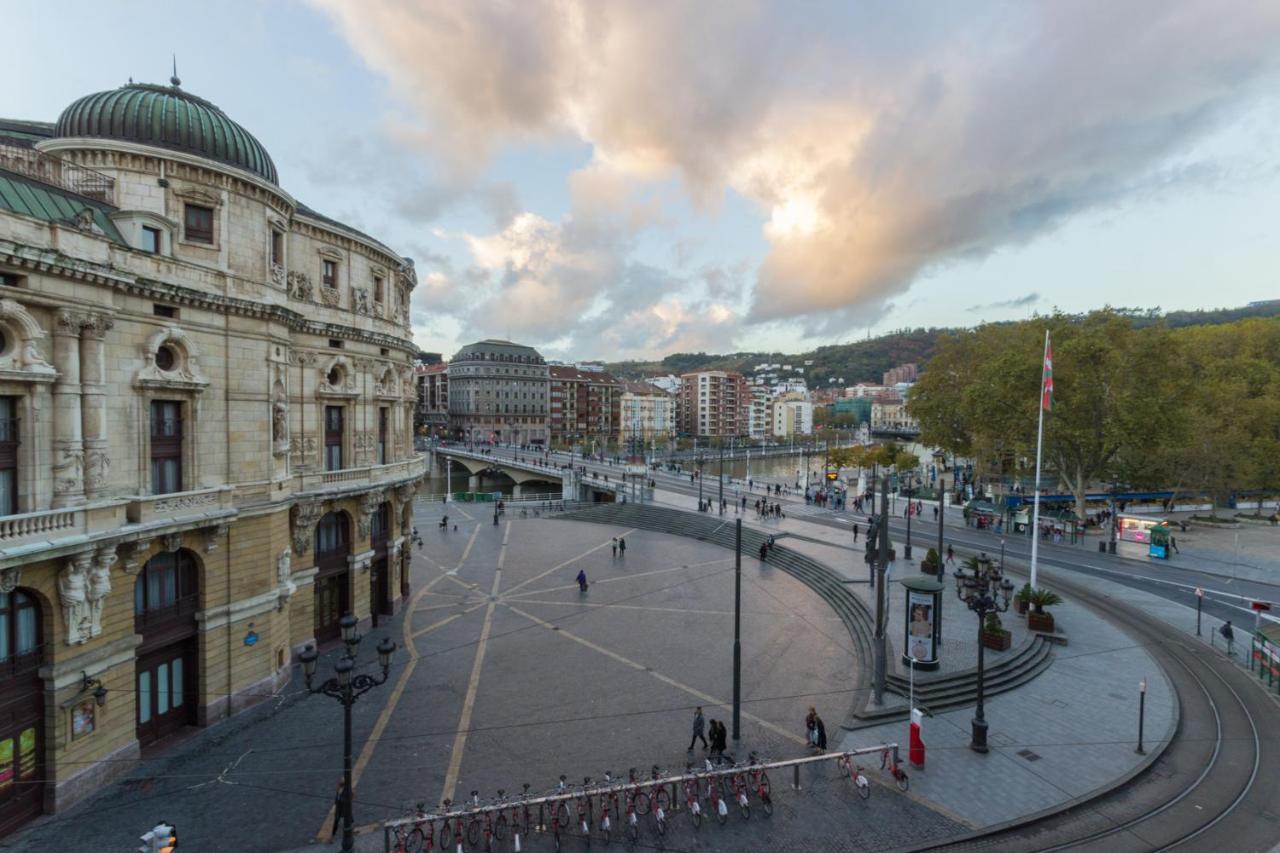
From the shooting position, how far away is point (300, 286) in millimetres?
23531

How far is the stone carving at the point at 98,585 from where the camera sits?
14.9 meters

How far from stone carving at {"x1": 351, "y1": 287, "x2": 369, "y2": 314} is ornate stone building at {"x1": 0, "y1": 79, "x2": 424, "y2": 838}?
36 centimetres

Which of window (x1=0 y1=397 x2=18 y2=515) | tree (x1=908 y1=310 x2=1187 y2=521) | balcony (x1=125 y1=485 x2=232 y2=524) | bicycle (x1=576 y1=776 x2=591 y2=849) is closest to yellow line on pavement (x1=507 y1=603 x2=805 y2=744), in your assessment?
bicycle (x1=576 y1=776 x2=591 y2=849)

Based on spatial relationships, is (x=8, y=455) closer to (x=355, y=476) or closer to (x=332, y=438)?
(x=332, y=438)

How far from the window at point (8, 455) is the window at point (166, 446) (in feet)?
10.3

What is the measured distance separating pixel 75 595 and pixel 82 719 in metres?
3.32

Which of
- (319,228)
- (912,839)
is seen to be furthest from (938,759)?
(319,228)

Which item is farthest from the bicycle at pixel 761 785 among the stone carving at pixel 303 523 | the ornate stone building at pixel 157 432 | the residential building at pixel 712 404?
the residential building at pixel 712 404

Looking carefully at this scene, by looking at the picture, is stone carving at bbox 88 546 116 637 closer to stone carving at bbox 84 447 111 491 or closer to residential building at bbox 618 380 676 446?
stone carving at bbox 84 447 111 491

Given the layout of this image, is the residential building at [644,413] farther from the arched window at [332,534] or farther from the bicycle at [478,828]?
the bicycle at [478,828]

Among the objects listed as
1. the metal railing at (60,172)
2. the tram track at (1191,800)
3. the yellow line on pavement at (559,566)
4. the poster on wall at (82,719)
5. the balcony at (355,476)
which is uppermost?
the metal railing at (60,172)

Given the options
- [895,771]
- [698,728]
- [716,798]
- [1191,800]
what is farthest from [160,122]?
[1191,800]

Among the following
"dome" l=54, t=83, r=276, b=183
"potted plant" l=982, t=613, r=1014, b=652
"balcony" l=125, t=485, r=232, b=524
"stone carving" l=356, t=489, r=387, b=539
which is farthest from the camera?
"stone carving" l=356, t=489, r=387, b=539

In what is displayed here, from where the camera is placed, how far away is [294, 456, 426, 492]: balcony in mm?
22848
